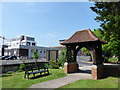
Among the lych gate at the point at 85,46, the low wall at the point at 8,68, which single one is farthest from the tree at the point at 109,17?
the low wall at the point at 8,68

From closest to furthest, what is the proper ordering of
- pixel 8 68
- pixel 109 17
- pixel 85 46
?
pixel 109 17, pixel 85 46, pixel 8 68

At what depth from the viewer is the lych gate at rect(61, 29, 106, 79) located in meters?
10.1

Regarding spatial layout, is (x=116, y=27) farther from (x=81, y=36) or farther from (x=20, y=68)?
(x=20, y=68)

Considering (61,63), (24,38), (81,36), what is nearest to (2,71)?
(61,63)

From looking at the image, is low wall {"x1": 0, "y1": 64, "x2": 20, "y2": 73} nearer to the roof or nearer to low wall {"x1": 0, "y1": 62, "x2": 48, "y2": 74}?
low wall {"x1": 0, "y1": 62, "x2": 48, "y2": 74}

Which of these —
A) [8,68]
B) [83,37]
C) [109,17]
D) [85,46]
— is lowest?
[8,68]

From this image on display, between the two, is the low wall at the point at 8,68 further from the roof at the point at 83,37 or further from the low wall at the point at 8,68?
the roof at the point at 83,37

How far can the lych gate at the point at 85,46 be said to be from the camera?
10074 mm

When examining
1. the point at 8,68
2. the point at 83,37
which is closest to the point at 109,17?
the point at 83,37

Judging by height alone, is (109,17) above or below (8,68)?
above

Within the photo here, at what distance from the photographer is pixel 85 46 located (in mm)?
11188

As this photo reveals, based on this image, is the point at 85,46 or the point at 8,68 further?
the point at 8,68

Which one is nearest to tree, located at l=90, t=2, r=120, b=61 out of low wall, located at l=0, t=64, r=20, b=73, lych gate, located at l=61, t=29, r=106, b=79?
lych gate, located at l=61, t=29, r=106, b=79

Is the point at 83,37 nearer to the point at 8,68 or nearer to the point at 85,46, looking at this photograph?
the point at 85,46
